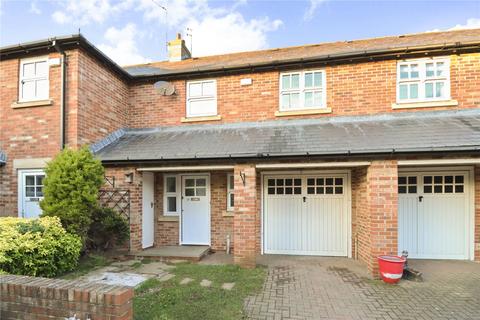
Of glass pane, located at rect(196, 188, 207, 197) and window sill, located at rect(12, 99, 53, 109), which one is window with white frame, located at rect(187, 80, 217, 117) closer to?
glass pane, located at rect(196, 188, 207, 197)

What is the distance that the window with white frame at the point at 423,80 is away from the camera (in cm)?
752

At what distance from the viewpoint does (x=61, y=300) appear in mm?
3008

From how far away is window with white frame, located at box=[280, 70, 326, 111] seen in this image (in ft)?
26.8

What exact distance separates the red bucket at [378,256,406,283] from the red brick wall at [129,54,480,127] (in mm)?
4133

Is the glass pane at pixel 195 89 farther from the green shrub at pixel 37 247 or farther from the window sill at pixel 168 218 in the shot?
the green shrub at pixel 37 247

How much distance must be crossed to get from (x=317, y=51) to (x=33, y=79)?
9.01m

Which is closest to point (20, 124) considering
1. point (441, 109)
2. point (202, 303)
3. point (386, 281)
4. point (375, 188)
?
point (202, 303)

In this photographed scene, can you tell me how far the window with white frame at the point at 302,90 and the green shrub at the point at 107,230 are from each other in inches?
222

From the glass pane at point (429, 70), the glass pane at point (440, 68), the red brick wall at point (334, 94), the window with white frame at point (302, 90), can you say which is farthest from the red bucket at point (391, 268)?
the glass pane at point (440, 68)

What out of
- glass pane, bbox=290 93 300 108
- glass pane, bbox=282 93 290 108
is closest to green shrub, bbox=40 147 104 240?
glass pane, bbox=282 93 290 108

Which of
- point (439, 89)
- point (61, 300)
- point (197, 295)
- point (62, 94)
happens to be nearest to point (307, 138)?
point (439, 89)

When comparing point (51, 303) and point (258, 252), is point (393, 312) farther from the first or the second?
point (51, 303)

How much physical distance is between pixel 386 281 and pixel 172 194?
238 inches

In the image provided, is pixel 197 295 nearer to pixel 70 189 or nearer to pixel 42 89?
pixel 70 189
